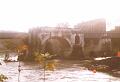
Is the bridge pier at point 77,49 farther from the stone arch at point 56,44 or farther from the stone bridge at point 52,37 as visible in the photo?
the stone arch at point 56,44

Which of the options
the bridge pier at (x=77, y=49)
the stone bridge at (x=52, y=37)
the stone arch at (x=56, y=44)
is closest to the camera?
the stone bridge at (x=52, y=37)

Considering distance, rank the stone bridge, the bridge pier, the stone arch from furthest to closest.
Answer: the bridge pier → the stone arch → the stone bridge

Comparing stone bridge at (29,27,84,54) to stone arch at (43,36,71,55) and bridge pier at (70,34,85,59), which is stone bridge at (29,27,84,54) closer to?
stone arch at (43,36,71,55)

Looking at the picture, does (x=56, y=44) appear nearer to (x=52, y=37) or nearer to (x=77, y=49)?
(x=52, y=37)

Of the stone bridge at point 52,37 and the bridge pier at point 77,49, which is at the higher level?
the stone bridge at point 52,37

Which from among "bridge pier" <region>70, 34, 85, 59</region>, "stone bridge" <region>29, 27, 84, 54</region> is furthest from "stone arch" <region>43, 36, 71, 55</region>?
"bridge pier" <region>70, 34, 85, 59</region>

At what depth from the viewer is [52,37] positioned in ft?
229

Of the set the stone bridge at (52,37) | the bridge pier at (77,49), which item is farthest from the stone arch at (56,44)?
the bridge pier at (77,49)

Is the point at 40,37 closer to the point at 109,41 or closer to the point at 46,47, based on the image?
the point at 46,47

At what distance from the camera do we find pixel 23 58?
66.1 meters

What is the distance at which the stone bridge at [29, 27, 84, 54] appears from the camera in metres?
68.1

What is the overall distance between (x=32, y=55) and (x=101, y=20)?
91.4 feet

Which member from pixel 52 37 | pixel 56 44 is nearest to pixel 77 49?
pixel 52 37

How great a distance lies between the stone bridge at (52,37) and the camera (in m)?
68.1
